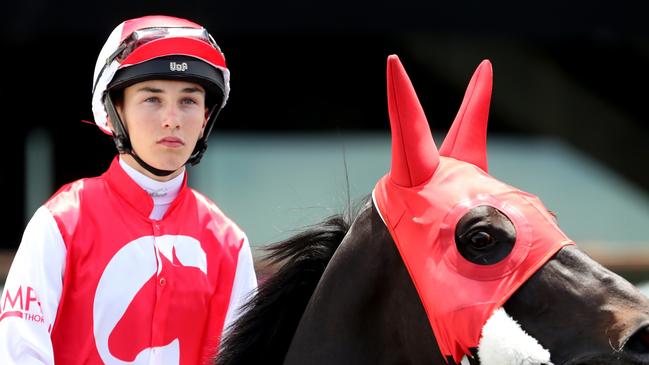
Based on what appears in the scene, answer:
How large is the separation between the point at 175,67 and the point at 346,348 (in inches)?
33.1

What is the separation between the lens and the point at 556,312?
210 centimetres

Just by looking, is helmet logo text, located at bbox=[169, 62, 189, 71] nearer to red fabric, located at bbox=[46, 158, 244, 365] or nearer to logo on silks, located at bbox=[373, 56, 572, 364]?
red fabric, located at bbox=[46, 158, 244, 365]

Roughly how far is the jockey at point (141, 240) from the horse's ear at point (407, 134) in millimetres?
577

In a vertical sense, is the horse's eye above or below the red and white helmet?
below

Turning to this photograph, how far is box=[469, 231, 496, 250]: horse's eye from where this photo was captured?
7.09 ft

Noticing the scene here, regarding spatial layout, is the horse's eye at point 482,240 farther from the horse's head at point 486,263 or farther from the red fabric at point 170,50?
the red fabric at point 170,50

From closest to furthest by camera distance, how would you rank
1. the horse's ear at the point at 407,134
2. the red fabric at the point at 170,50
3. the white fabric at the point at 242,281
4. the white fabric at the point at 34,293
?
1. the horse's ear at the point at 407,134
2. the white fabric at the point at 34,293
3. the red fabric at the point at 170,50
4. the white fabric at the point at 242,281

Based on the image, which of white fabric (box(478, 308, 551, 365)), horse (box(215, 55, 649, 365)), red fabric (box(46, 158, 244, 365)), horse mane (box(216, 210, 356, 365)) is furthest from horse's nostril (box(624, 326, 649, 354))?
red fabric (box(46, 158, 244, 365))

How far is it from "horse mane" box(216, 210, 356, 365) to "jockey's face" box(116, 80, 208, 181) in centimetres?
41

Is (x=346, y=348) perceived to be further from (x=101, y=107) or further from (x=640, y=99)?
(x=640, y=99)

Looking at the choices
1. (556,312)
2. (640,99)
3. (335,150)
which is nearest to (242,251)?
(556,312)

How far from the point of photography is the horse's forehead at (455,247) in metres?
2.14

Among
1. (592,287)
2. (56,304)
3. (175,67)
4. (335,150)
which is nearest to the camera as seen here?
(592,287)

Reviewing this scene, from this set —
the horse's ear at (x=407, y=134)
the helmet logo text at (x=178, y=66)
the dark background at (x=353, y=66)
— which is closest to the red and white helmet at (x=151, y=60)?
the helmet logo text at (x=178, y=66)
